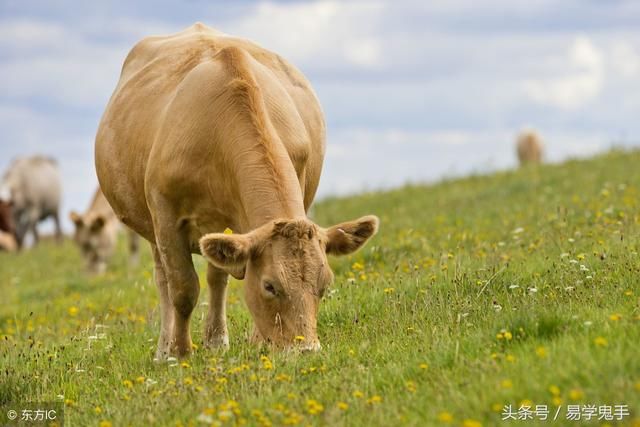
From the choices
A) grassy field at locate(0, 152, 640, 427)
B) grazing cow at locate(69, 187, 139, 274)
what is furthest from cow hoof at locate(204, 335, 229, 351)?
grazing cow at locate(69, 187, 139, 274)

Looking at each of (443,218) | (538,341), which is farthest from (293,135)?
(443,218)

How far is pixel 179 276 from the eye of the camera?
755cm

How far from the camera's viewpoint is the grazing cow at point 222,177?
20.2ft

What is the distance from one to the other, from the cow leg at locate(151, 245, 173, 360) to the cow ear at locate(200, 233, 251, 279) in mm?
1577

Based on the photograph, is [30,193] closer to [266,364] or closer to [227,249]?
[227,249]

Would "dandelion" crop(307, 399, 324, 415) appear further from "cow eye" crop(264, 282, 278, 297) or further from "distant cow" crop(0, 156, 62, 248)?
"distant cow" crop(0, 156, 62, 248)

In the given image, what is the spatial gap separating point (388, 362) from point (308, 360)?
1.61 feet

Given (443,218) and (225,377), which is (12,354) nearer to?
(225,377)

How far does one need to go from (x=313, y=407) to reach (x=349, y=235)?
70.9 inches

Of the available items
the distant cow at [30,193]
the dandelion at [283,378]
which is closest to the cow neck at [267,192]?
the dandelion at [283,378]

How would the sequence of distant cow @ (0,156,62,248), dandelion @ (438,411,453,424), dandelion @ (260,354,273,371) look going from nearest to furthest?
dandelion @ (438,411,453,424)
dandelion @ (260,354,273,371)
distant cow @ (0,156,62,248)

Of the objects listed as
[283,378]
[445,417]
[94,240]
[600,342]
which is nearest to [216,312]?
[283,378]

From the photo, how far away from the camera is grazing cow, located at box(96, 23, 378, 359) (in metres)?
6.16

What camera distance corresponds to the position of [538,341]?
17.9 feet
